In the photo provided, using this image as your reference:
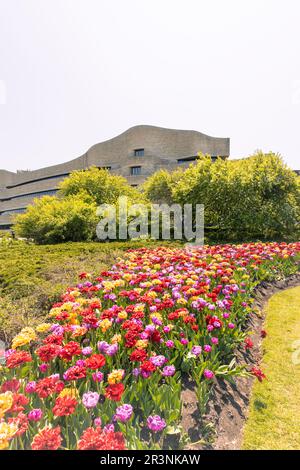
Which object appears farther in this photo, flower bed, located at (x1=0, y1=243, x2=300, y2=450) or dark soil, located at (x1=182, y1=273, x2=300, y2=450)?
dark soil, located at (x1=182, y1=273, x2=300, y2=450)

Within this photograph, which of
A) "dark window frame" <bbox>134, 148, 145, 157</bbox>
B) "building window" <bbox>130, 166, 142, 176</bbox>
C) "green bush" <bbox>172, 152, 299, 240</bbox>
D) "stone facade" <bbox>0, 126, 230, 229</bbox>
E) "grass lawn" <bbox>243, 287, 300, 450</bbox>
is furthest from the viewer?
"dark window frame" <bbox>134, 148, 145, 157</bbox>

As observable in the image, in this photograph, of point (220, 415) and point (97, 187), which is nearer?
point (220, 415)

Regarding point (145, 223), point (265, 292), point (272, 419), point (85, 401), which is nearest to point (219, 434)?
point (272, 419)

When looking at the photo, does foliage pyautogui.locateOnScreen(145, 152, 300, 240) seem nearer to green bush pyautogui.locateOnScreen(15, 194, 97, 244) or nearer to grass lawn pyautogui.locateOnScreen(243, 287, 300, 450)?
green bush pyautogui.locateOnScreen(15, 194, 97, 244)

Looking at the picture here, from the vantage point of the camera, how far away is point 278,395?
2.80m

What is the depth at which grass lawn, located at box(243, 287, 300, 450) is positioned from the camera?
2.25m

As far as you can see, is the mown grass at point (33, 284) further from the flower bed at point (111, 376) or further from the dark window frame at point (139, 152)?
the dark window frame at point (139, 152)

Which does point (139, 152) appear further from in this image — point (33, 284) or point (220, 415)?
point (220, 415)

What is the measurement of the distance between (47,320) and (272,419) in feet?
10.9

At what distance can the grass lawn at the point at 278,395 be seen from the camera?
2.25m

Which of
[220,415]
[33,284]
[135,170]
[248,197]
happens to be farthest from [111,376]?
[135,170]

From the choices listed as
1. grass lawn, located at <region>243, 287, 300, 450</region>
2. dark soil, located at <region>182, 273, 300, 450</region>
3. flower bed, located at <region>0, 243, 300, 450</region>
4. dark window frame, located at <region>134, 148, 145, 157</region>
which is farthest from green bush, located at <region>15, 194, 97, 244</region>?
dark window frame, located at <region>134, 148, 145, 157</region>

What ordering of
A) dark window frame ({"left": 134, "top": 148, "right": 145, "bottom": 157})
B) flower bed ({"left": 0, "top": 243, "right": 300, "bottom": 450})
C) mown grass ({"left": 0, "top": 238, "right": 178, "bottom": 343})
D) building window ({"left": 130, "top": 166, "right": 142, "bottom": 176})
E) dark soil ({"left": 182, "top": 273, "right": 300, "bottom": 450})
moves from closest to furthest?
flower bed ({"left": 0, "top": 243, "right": 300, "bottom": 450}) < dark soil ({"left": 182, "top": 273, "right": 300, "bottom": 450}) < mown grass ({"left": 0, "top": 238, "right": 178, "bottom": 343}) < building window ({"left": 130, "top": 166, "right": 142, "bottom": 176}) < dark window frame ({"left": 134, "top": 148, "right": 145, "bottom": 157})

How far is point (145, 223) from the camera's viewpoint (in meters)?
13.3
